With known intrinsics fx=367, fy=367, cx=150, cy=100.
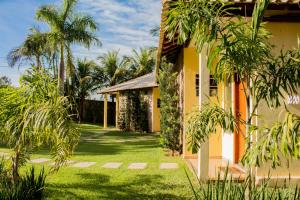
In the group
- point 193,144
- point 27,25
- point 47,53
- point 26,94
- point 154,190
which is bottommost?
point 154,190

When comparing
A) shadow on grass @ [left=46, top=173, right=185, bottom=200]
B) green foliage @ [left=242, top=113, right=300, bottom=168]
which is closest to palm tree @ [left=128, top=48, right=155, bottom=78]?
shadow on grass @ [left=46, top=173, right=185, bottom=200]

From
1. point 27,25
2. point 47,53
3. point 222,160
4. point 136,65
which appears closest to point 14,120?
point 222,160

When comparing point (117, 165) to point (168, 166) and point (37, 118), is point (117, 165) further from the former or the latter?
point (37, 118)

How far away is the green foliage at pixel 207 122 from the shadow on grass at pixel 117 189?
3078 mm

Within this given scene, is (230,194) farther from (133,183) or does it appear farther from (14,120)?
(133,183)

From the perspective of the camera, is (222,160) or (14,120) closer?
(14,120)

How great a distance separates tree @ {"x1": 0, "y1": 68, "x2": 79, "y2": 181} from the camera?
5293 mm

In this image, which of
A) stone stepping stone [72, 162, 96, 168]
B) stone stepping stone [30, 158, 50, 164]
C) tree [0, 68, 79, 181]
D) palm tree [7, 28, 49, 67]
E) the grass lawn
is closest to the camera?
tree [0, 68, 79, 181]

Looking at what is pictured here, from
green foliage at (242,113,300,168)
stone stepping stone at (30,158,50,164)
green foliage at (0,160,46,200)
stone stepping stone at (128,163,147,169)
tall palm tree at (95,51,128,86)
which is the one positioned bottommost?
stone stepping stone at (128,163,147,169)

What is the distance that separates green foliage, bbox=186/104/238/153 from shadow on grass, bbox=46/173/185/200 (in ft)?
10.1

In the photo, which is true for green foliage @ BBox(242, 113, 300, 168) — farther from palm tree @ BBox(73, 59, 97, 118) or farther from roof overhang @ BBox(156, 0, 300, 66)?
palm tree @ BBox(73, 59, 97, 118)

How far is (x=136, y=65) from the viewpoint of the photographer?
1455 inches

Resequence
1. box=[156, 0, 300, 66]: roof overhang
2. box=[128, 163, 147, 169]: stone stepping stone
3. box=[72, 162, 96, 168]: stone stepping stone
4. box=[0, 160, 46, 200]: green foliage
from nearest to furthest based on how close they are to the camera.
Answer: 1. box=[0, 160, 46, 200]: green foliage
2. box=[156, 0, 300, 66]: roof overhang
3. box=[128, 163, 147, 169]: stone stepping stone
4. box=[72, 162, 96, 168]: stone stepping stone

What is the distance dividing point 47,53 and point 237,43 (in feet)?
73.3
